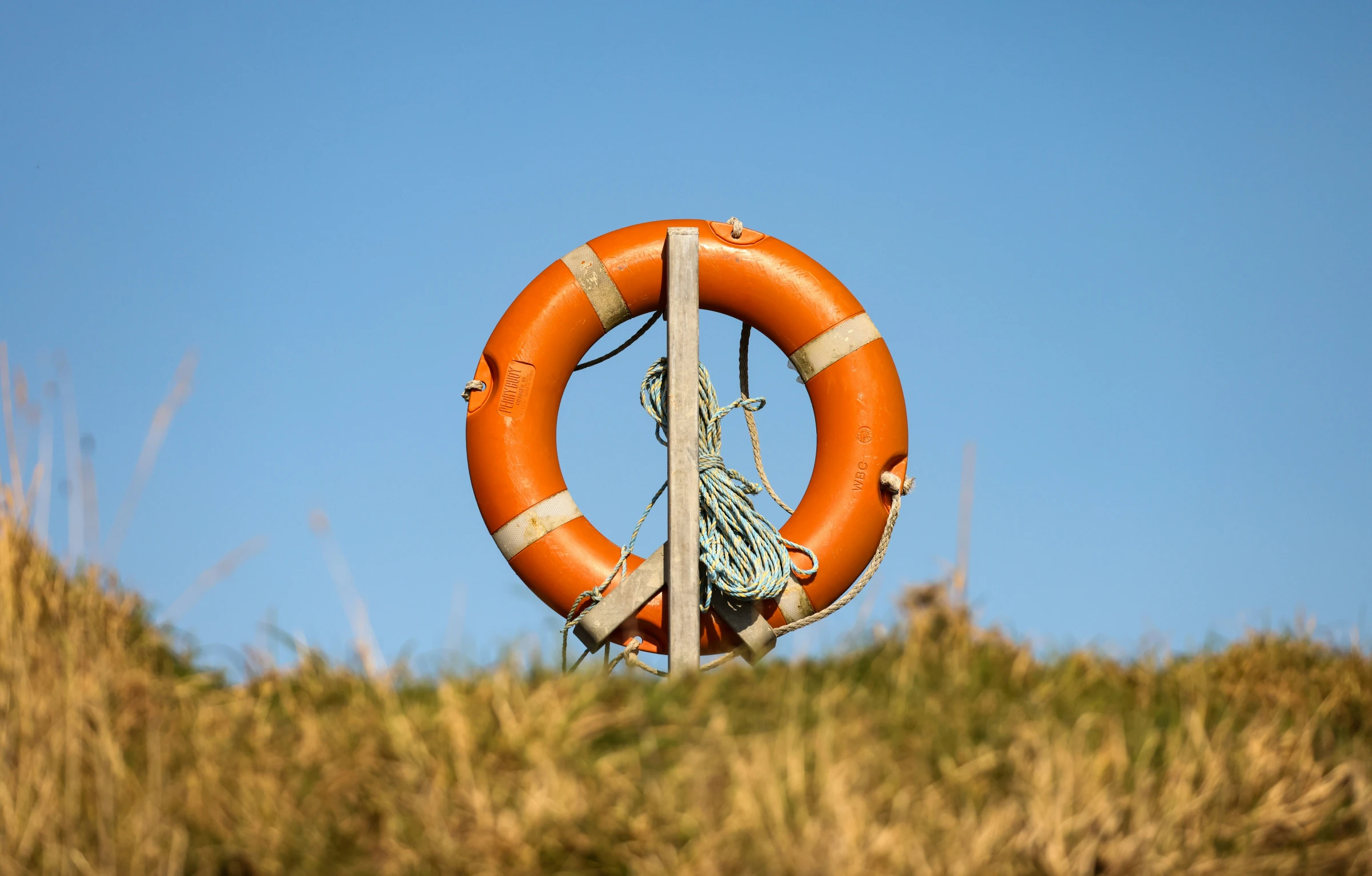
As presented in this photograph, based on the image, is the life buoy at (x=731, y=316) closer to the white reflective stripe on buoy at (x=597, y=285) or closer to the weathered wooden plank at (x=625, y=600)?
the white reflective stripe on buoy at (x=597, y=285)

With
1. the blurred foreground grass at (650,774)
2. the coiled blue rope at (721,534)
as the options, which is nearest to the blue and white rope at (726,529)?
the coiled blue rope at (721,534)

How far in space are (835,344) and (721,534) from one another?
35.1 inches

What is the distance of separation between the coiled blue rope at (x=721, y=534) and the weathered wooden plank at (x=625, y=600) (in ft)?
0.28

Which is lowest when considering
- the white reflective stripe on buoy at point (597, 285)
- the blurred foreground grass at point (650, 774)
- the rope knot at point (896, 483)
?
the blurred foreground grass at point (650, 774)

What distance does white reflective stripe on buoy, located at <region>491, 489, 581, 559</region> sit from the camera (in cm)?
464

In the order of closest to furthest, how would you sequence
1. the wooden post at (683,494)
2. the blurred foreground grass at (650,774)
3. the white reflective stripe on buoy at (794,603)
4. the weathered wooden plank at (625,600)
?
the blurred foreground grass at (650,774) < the wooden post at (683,494) < the weathered wooden plank at (625,600) < the white reflective stripe on buoy at (794,603)

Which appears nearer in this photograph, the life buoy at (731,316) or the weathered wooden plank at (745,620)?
the weathered wooden plank at (745,620)

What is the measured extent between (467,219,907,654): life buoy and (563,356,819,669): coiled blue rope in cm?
12

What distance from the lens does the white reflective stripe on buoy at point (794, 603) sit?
4.63 m

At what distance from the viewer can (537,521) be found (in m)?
4.65

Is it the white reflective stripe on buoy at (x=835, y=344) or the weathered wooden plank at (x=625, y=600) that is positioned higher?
the white reflective stripe on buoy at (x=835, y=344)

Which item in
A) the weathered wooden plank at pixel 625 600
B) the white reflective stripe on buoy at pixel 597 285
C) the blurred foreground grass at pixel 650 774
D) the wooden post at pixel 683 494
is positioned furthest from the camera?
the white reflective stripe on buoy at pixel 597 285

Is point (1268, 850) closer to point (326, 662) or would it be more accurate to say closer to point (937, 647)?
point (937, 647)

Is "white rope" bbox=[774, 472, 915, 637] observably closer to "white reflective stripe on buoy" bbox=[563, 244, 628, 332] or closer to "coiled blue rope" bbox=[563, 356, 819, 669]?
"coiled blue rope" bbox=[563, 356, 819, 669]
